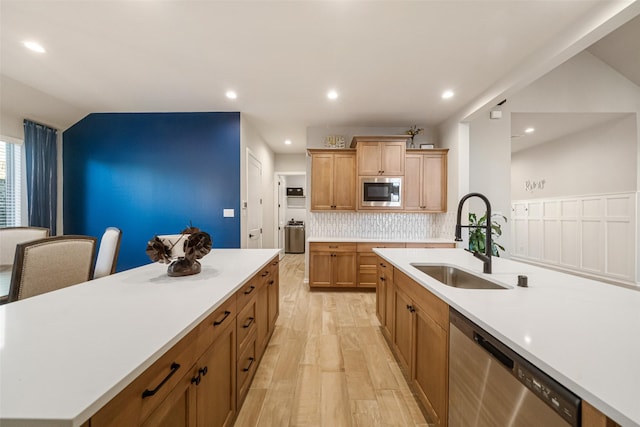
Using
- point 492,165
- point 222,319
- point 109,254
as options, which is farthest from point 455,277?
point 492,165

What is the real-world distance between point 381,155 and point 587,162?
13.8ft

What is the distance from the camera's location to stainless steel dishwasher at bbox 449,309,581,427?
2.07 ft

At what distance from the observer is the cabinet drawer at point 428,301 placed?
3.85ft

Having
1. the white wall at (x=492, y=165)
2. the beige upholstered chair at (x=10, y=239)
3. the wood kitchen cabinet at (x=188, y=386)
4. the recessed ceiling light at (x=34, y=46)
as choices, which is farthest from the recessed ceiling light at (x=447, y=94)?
the beige upholstered chair at (x=10, y=239)

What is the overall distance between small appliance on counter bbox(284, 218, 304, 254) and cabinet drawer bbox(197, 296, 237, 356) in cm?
578

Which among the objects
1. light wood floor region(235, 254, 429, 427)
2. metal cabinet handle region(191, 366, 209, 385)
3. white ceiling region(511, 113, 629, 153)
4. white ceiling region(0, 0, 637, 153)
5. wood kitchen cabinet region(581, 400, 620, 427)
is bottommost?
light wood floor region(235, 254, 429, 427)

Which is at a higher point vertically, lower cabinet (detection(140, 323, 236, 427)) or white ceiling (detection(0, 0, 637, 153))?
white ceiling (detection(0, 0, 637, 153))

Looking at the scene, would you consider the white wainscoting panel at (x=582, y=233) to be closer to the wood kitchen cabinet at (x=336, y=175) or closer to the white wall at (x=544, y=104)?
the white wall at (x=544, y=104)

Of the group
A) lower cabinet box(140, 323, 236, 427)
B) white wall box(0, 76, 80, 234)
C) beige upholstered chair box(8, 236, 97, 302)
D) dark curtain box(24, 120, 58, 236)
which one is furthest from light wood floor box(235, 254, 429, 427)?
white wall box(0, 76, 80, 234)

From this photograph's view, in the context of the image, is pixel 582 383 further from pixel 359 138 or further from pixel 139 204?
pixel 139 204

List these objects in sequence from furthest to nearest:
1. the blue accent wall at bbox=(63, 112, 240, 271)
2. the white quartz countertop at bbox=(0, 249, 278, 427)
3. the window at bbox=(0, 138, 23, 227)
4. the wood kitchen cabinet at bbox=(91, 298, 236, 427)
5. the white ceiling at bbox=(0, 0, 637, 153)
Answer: the blue accent wall at bbox=(63, 112, 240, 271), the window at bbox=(0, 138, 23, 227), the white ceiling at bbox=(0, 0, 637, 153), the wood kitchen cabinet at bbox=(91, 298, 236, 427), the white quartz countertop at bbox=(0, 249, 278, 427)

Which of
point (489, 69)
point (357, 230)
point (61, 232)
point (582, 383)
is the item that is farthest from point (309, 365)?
point (61, 232)

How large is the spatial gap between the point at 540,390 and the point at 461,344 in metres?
0.38

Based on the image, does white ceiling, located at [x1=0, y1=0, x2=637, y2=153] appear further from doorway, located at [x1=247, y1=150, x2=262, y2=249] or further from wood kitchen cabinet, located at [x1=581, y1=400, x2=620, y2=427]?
wood kitchen cabinet, located at [x1=581, y1=400, x2=620, y2=427]
